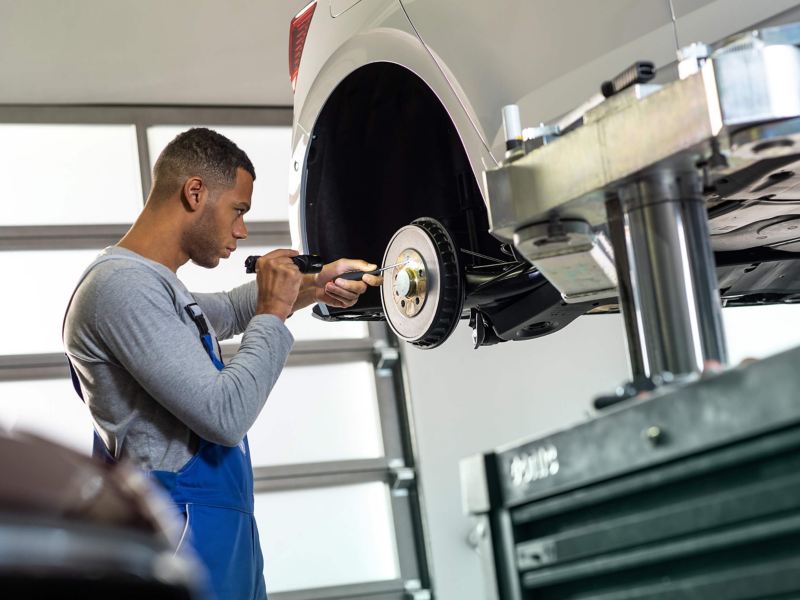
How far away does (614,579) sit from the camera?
3.14 feet

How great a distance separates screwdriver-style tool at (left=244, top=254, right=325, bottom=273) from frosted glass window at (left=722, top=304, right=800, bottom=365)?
3.35 metres

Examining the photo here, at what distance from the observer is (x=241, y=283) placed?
5.80m

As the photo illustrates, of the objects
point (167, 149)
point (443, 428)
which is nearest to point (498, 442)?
point (443, 428)

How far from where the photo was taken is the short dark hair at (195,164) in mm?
2443

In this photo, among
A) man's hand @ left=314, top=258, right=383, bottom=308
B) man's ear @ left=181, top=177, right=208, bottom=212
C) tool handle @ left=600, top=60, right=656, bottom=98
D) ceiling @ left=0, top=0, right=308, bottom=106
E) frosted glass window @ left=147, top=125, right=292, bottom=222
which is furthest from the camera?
frosted glass window @ left=147, top=125, right=292, bottom=222

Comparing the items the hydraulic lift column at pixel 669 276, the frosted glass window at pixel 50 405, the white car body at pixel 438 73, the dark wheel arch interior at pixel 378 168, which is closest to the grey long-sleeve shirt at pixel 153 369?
the white car body at pixel 438 73

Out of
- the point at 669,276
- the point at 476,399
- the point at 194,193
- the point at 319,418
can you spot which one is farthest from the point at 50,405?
the point at 669,276

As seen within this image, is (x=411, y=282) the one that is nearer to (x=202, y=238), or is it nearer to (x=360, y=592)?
(x=202, y=238)

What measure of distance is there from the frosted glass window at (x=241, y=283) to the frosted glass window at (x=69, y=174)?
41 cm

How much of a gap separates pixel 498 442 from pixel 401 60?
12.2ft

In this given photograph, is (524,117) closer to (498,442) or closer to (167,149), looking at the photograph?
(167,149)

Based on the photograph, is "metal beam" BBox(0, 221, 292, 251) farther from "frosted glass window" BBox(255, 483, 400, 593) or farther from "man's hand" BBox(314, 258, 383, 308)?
"man's hand" BBox(314, 258, 383, 308)

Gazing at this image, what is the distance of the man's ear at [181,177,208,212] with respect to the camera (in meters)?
2.42

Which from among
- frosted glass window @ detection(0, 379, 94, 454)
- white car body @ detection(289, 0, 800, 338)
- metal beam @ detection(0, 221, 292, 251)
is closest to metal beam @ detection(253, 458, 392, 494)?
frosted glass window @ detection(0, 379, 94, 454)
